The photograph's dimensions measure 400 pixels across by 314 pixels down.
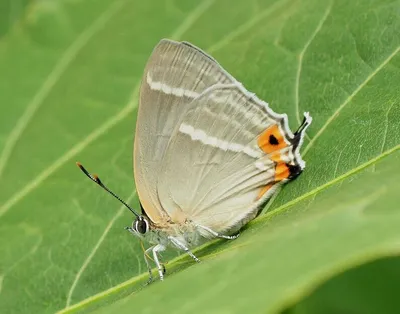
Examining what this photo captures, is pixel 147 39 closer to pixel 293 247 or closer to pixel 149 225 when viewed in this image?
pixel 149 225

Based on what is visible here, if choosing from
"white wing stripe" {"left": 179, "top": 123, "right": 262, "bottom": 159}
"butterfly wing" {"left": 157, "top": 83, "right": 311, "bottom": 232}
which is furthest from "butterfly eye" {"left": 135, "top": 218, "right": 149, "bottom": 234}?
"white wing stripe" {"left": 179, "top": 123, "right": 262, "bottom": 159}

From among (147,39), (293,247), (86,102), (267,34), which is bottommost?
(293,247)

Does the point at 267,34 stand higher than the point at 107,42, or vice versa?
the point at 107,42

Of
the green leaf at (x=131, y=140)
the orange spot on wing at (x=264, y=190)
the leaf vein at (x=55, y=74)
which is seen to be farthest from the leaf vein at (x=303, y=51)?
the leaf vein at (x=55, y=74)

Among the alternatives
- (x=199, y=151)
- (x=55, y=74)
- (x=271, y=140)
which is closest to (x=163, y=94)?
(x=199, y=151)

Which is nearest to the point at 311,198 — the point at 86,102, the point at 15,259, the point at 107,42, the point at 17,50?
the point at 15,259

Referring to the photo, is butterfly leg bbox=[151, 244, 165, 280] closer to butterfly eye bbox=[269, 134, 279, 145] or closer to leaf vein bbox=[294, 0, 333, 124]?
butterfly eye bbox=[269, 134, 279, 145]
